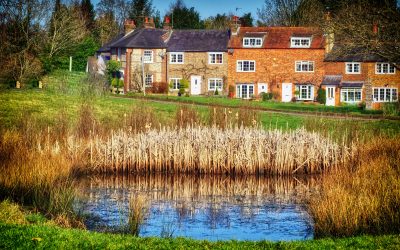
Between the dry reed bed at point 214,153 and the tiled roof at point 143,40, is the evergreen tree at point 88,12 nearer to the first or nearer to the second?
the tiled roof at point 143,40

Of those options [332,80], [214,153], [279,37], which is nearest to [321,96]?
Answer: [332,80]

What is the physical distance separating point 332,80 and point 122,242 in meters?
49.8

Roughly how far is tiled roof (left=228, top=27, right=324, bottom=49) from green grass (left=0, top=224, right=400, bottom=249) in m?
50.0

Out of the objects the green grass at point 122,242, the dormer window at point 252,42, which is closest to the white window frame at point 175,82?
the dormer window at point 252,42

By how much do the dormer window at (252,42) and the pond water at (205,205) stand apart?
4056cm

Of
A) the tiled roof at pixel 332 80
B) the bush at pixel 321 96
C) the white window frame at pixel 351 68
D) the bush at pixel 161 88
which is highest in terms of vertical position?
the white window frame at pixel 351 68

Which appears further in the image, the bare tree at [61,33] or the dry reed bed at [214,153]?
the bare tree at [61,33]

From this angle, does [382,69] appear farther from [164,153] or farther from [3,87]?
[164,153]

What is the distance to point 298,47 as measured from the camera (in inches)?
2378

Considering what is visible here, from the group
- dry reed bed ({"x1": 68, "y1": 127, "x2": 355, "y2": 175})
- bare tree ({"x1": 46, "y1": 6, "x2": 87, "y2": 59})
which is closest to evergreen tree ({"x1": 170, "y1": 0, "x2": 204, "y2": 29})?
bare tree ({"x1": 46, "y1": 6, "x2": 87, "y2": 59})

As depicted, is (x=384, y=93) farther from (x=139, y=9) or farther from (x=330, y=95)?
(x=139, y=9)

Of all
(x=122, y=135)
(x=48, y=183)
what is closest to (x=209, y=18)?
(x=122, y=135)

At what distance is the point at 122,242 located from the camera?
36.1 feet

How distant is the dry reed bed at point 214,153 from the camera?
22.1 m
